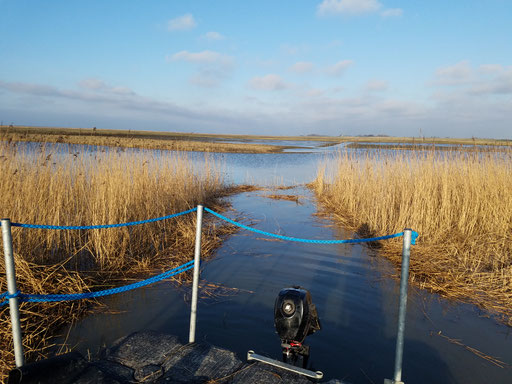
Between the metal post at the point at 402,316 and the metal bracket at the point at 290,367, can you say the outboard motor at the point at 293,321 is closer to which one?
the metal bracket at the point at 290,367

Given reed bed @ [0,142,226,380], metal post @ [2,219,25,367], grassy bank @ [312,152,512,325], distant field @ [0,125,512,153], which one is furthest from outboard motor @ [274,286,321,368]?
distant field @ [0,125,512,153]

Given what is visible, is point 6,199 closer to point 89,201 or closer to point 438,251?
point 89,201

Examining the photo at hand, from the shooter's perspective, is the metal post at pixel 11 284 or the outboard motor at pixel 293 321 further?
the outboard motor at pixel 293 321

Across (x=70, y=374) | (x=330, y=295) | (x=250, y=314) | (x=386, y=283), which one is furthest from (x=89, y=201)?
(x=386, y=283)

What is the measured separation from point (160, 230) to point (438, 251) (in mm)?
4614

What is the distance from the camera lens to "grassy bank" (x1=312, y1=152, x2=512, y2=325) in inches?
176

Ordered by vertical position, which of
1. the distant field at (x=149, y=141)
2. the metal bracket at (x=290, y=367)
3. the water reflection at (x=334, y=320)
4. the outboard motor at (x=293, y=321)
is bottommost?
the water reflection at (x=334, y=320)

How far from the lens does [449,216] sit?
20.3 ft

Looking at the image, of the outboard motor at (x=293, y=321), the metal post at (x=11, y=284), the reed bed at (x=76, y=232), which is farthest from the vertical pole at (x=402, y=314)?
the reed bed at (x=76, y=232)

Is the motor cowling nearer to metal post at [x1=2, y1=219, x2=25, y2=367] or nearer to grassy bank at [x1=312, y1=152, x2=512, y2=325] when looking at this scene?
metal post at [x1=2, y1=219, x2=25, y2=367]

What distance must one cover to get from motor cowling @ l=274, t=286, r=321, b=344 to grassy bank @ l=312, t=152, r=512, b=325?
278cm

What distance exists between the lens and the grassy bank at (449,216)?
4.46 meters

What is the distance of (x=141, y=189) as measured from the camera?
19.0 feet

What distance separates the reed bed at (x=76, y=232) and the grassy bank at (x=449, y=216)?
11.0 feet
